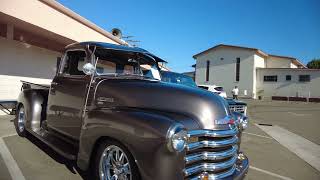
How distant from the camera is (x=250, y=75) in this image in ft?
164

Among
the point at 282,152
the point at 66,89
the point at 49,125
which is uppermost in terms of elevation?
the point at 66,89

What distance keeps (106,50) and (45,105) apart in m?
2.40

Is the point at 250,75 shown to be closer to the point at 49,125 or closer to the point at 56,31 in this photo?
the point at 56,31

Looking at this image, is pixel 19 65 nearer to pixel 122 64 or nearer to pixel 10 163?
pixel 10 163

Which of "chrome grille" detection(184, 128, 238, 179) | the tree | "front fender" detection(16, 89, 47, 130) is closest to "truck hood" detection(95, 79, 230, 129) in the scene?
"chrome grille" detection(184, 128, 238, 179)

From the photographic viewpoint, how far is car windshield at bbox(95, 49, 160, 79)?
526cm

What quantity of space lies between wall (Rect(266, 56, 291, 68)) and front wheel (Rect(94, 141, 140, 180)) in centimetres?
5410

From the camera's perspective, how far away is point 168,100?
13.8ft

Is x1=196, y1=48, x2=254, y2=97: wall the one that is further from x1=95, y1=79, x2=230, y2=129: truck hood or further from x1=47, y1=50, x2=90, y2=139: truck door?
x1=95, y1=79, x2=230, y2=129: truck hood

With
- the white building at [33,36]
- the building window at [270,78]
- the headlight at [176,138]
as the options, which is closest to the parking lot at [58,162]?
the headlight at [176,138]

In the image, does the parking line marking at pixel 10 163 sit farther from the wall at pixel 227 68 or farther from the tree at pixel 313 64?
the tree at pixel 313 64

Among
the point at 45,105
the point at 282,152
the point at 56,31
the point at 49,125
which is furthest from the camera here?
the point at 56,31

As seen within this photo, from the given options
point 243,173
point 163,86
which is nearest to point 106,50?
point 163,86

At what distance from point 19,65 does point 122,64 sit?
10067 millimetres
